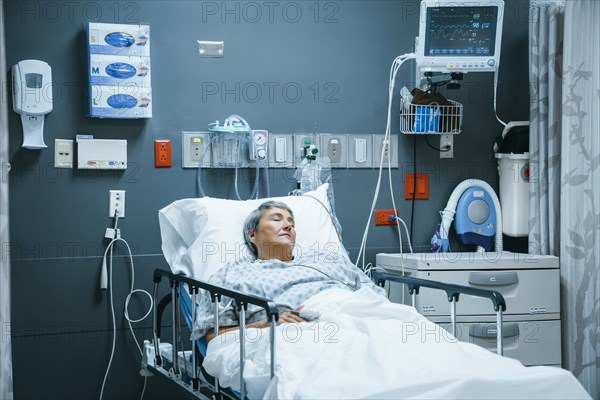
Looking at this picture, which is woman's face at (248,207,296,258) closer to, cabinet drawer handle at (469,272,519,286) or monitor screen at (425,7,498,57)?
cabinet drawer handle at (469,272,519,286)

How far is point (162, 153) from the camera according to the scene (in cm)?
367

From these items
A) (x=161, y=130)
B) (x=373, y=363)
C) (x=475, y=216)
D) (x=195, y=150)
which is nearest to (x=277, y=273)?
(x=373, y=363)

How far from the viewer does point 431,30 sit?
3.64 meters

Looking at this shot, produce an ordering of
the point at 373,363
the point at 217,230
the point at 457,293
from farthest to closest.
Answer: the point at 217,230, the point at 457,293, the point at 373,363

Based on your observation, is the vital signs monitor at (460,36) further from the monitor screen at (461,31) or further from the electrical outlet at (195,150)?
the electrical outlet at (195,150)

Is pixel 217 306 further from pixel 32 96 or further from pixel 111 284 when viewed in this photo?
pixel 32 96

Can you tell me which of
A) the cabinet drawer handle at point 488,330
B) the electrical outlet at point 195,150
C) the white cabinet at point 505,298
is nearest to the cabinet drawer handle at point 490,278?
the white cabinet at point 505,298

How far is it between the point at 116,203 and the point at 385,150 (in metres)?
1.40

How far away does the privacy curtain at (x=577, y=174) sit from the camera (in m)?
3.61

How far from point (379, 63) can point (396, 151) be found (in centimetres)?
47

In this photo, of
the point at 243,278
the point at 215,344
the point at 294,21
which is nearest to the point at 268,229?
the point at 243,278

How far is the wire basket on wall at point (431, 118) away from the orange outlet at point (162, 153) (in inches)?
→ 47.2

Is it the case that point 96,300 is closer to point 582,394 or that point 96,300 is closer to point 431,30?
point 431,30

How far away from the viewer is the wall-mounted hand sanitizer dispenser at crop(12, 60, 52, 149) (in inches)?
135
